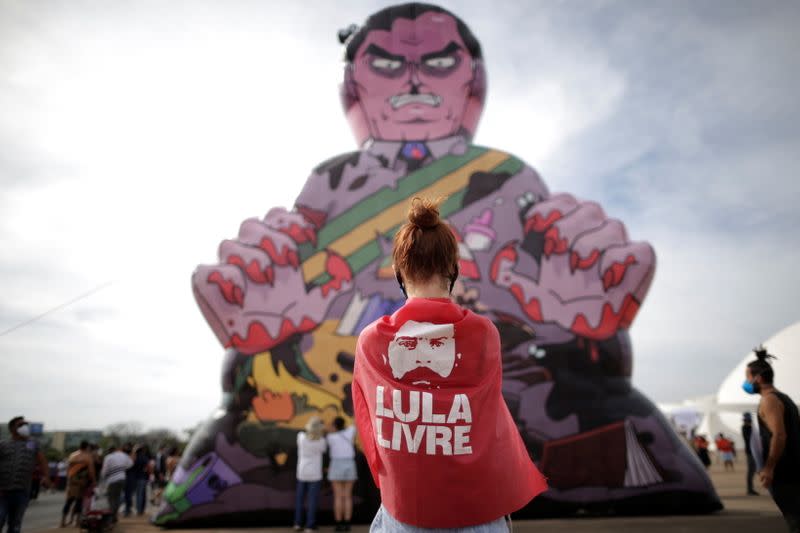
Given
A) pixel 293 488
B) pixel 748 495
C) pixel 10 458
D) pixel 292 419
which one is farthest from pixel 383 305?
pixel 748 495

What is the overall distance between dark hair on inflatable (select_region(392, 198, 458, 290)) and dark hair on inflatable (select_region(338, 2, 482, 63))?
241 inches

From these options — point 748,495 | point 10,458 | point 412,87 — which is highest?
point 412,87

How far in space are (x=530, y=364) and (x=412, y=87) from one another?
11.7ft

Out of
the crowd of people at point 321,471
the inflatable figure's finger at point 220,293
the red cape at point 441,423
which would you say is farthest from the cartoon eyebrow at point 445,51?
the red cape at point 441,423

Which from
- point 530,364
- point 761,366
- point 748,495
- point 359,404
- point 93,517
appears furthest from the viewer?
point 748,495

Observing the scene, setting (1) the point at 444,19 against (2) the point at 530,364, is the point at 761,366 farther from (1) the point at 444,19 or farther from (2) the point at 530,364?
(1) the point at 444,19

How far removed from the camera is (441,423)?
130 centimetres

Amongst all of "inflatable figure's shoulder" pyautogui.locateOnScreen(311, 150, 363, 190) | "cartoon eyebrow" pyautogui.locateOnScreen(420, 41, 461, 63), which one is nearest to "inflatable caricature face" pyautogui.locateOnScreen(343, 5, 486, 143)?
"cartoon eyebrow" pyautogui.locateOnScreen(420, 41, 461, 63)

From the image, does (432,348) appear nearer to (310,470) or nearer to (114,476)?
(310,470)

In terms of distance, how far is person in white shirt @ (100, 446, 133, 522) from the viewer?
6.27m

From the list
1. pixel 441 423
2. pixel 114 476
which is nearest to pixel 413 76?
pixel 114 476

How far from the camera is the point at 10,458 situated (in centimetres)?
409

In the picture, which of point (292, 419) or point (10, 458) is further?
point (292, 419)

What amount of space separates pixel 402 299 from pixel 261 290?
152 cm
